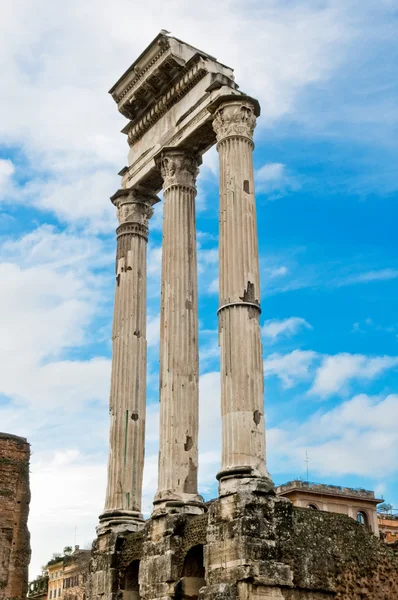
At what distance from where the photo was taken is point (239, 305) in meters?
16.5

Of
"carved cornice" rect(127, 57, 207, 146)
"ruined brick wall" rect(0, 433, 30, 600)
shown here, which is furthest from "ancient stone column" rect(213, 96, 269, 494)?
"ruined brick wall" rect(0, 433, 30, 600)

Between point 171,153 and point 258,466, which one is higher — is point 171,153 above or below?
above

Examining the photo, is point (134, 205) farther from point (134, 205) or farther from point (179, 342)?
point (179, 342)

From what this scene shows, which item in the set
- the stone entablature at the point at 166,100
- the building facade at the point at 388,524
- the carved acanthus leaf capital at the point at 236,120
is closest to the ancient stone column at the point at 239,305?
the carved acanthus leaf capital at the point at 236,120

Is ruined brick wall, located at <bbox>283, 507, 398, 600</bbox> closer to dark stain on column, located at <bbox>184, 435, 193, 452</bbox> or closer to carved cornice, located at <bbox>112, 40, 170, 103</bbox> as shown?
dark stain on column, located at <bbox>184, 435, 193, 452</bbox>

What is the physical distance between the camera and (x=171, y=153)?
805 inches

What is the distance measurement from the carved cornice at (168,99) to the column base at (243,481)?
9.81m

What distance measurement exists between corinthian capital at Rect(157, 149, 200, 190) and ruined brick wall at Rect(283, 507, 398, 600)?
8.80m

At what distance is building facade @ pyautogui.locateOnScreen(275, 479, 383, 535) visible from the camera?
4966 cm

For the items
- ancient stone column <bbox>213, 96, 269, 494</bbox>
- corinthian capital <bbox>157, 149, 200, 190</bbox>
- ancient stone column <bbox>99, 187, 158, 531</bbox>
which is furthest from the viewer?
corinthian capital <bbox>157, 149, 200, 190</bbox>

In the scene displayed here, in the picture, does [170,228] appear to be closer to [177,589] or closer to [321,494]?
[177,589]

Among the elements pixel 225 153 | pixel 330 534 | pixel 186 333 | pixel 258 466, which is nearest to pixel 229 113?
pixel 225 153

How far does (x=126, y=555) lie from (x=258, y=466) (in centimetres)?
522

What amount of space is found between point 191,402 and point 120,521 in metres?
3.52
